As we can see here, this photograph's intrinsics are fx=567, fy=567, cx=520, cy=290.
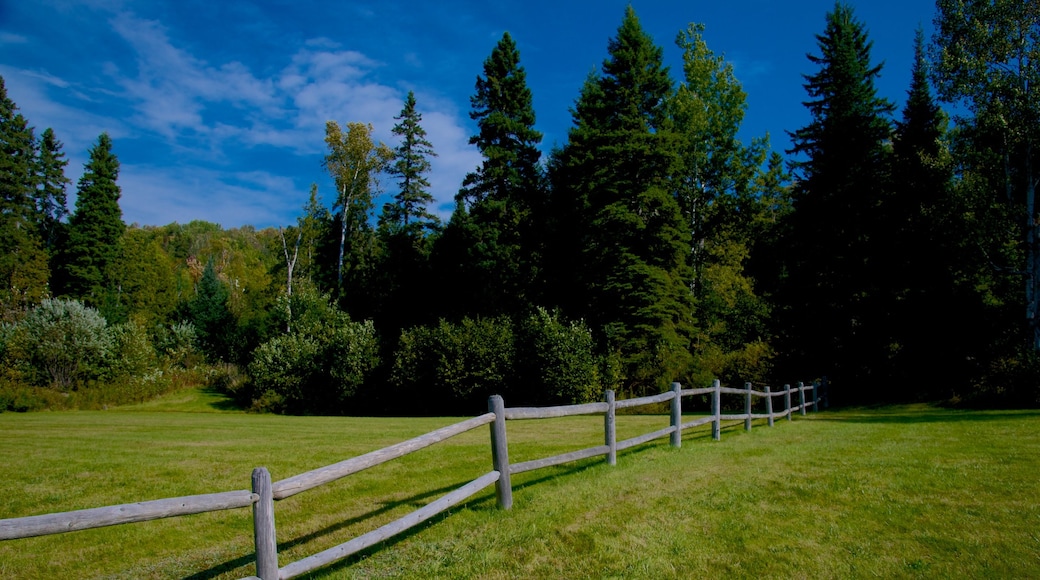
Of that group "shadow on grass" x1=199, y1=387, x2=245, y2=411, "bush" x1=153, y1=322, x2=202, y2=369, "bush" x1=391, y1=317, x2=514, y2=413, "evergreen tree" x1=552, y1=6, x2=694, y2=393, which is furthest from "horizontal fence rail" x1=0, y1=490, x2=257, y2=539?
"bush" x1=153, y1=322, x2=202, y2=369

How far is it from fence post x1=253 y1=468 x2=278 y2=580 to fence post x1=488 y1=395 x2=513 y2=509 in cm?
300

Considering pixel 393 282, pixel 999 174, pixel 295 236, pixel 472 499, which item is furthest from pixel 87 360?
pixel 999 174

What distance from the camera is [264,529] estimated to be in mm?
4043

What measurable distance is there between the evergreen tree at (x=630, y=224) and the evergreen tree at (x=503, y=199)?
7.77 feet

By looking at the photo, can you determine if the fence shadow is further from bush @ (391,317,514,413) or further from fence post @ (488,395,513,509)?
bush @ (391,317,514,413)

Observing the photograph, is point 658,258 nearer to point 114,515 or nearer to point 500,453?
point 500,453

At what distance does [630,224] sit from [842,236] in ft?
37.0

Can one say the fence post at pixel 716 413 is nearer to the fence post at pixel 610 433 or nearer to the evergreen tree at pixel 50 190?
the fence post at pixel 610 433

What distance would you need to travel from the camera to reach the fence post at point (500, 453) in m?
6.73

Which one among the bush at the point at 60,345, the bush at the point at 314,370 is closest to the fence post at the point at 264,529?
the bush at the point at 314,370

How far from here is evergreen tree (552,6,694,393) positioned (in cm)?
3057

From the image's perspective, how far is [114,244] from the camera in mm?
50188

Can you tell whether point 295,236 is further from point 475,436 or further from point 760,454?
point 760,454

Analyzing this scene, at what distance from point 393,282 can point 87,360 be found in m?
20.2
